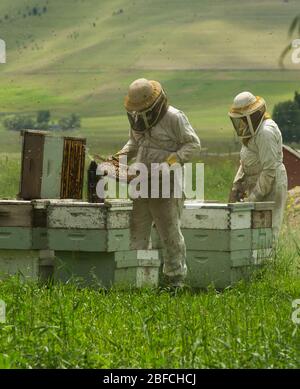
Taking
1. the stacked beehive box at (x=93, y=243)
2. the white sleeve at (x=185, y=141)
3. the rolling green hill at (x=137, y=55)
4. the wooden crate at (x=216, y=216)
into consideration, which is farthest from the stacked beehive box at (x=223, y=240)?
the rolling green hill at (x=137, y=55)

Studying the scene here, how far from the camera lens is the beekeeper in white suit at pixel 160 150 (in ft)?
39.0

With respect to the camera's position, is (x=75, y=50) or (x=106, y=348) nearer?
(x=106, y=348)

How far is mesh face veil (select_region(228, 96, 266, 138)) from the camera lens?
42.4ft

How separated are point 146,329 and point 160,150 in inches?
138

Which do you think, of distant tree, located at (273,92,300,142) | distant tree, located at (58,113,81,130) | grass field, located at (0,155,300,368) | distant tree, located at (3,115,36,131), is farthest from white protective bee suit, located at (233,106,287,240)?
distant tree, located at (3,115,36,131)

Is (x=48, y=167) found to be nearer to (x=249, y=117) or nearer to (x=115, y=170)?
(x=115, y=170)

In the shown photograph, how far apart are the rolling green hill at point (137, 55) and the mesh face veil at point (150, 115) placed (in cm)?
8865

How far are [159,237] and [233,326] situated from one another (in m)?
3.50

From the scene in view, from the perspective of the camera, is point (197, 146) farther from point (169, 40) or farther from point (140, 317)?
point (169, 40)

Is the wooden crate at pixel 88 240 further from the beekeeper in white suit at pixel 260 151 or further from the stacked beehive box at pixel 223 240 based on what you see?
the beekeeper in white suit at pixel 260 151

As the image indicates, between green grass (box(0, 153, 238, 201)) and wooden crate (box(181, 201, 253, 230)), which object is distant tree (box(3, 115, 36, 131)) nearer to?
green grass (box(0, 153, 238, 201))

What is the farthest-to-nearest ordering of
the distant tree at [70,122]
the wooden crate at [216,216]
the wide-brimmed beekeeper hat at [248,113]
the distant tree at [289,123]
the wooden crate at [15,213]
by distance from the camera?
the distant tree at [70,122], the distant tree at [289,123], the wide-brimmed beekeeper hat at [248,113], the wooden crate at [216,216], the wooden crate at [15,213]

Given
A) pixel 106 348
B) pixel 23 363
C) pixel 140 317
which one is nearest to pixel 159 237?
pixel 140 317

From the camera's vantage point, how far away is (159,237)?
12445 mm
